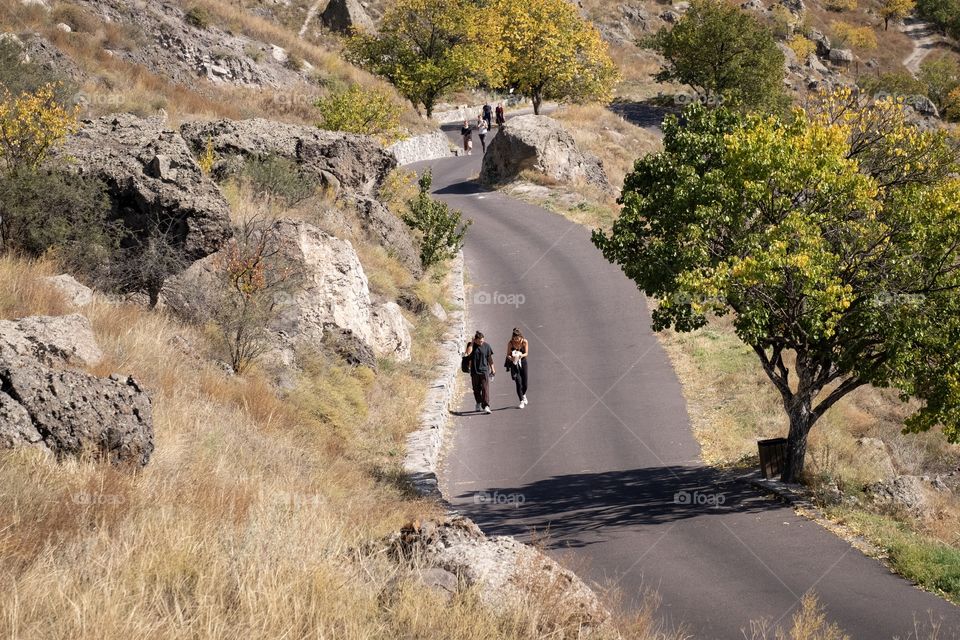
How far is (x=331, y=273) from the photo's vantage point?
62.8ft

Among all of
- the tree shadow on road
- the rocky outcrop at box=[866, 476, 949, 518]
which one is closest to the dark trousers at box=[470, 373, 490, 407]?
the tree shadow on road

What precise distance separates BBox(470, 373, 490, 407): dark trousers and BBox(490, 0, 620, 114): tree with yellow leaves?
38.8 m

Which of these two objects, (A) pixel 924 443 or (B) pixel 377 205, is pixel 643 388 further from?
(B) pixel 377 205

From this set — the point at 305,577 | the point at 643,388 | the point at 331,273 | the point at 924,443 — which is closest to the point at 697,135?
the point at 643,388

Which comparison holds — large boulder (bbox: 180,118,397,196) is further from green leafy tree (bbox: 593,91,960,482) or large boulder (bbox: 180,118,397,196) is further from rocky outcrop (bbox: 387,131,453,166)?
rocky outcrop (bbox: 387,131,453,166)

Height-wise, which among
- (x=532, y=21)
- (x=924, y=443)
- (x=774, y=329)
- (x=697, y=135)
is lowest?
(x=924, y=443)

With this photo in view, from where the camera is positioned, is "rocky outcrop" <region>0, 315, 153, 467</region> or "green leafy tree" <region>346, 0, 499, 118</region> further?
"green leafy tree" <region>346, 0, 499, 118</region>

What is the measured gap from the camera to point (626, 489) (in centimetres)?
1504

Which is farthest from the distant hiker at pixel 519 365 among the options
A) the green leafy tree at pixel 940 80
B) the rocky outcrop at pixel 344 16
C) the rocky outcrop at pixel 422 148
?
the green leafy tree at pixel 940 80

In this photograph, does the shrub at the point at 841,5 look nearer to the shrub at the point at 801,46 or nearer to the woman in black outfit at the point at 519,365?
the shrub at the point at 801,46

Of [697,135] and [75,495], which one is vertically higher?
[697,135]

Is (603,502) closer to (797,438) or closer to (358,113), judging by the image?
(797,438)

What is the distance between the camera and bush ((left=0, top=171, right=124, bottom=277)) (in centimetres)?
1602

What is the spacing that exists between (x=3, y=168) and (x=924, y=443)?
20.4 meters
